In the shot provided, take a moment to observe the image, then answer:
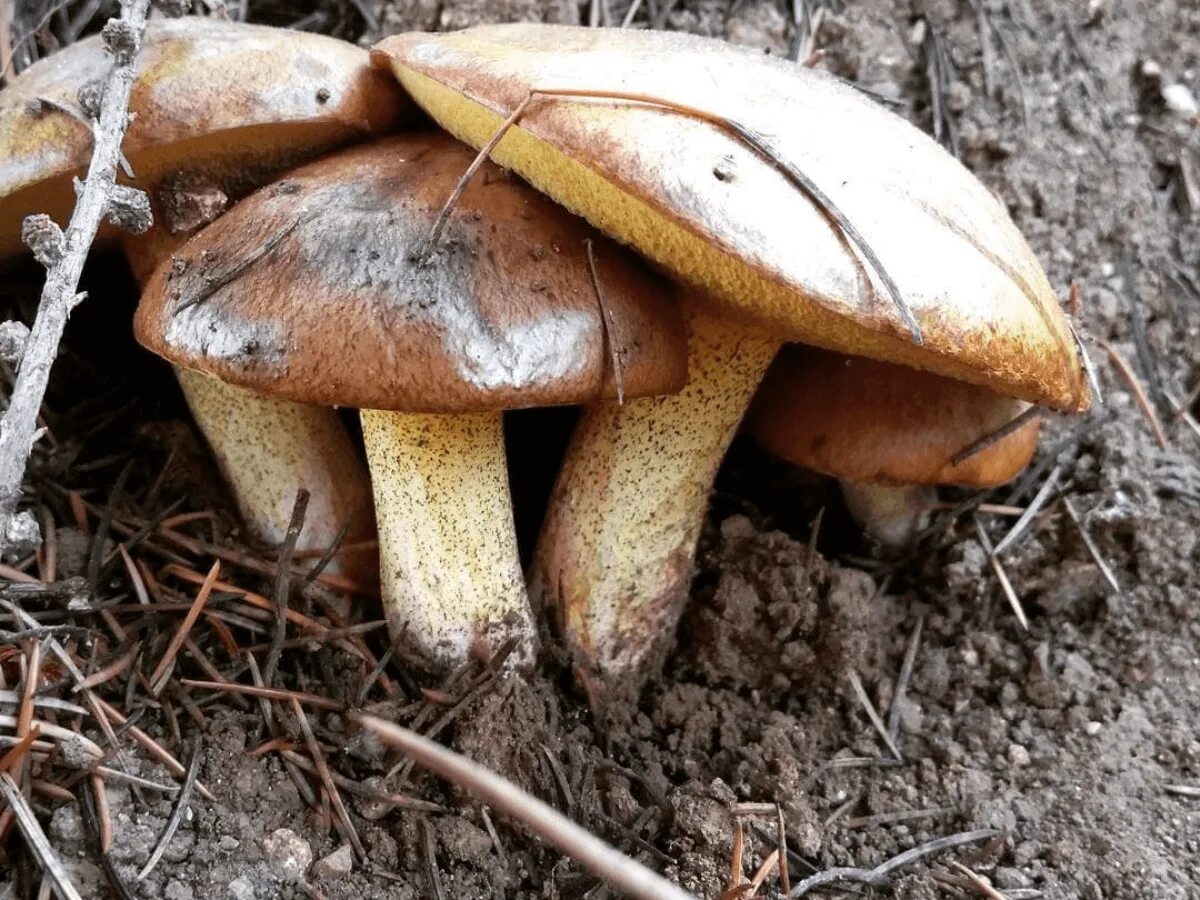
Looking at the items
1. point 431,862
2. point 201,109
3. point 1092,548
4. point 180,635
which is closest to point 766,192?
point 201,109

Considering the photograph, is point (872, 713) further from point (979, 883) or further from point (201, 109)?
point (201, 109)

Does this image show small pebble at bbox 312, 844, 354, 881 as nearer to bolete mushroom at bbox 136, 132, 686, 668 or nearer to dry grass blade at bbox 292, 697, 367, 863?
dry grass blade at bbox 292, 697, 367, 863

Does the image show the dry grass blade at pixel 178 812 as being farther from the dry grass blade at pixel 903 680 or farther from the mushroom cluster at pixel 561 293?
the dry grass blade at pixel 903 680

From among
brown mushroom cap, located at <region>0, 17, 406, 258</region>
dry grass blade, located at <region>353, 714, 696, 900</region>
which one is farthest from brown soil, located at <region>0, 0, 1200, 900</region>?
dry grass blade, located at <region>353, 714, 696, 900</region>

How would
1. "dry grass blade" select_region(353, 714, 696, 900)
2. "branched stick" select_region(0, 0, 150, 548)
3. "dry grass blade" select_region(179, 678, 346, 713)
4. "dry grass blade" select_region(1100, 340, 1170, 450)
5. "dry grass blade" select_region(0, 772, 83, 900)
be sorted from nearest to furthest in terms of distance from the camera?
1. "dry grass blade" select_region(353, 714, 696, 900)
2. "branched stick" select_region(0, 0, 150, 548)
3. "dry grass blade" select_region(0, 772, 83, 900)
4. "dry grass blade" select_region(179, 678, 346, 713)
5. "dry grass blade" select_region(1100, 340, 1170, 450)

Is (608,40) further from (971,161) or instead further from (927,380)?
(971,161)

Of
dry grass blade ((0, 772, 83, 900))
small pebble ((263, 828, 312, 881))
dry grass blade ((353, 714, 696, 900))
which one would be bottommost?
small pebble ((263, 828, 312, 881))

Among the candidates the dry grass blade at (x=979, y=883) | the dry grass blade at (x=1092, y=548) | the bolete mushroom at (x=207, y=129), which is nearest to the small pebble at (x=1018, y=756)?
the dry grass blade at (x=979, y=883)
